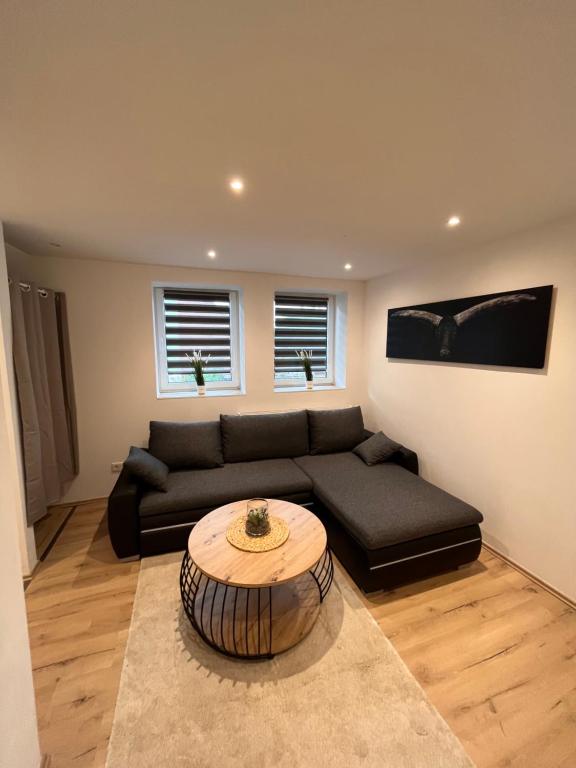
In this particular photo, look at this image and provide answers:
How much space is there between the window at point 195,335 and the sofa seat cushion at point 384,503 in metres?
Answer: 1.52

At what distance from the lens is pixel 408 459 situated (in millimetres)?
3020

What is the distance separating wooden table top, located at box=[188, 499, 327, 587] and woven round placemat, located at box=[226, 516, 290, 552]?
22 millimetres

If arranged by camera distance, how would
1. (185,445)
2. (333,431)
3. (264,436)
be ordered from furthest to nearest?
(333,431)
(264,436)
(185,445)

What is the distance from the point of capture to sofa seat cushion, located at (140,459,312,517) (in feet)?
7.75

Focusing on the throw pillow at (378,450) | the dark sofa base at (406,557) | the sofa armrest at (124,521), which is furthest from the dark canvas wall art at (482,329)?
the sofa armrest at (124,521)

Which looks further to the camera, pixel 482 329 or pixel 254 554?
pixel 482 329

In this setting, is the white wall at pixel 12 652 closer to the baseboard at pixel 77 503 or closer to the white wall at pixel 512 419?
the baseboard at pixel 77 503

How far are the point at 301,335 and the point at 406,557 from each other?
8.73 ft

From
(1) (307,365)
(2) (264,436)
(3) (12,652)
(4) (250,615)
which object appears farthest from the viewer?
(1) (307,365)

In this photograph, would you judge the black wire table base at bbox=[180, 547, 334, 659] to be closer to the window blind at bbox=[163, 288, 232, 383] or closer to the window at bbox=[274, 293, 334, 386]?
the window blind at bbox=[163, 288, 232, 383]

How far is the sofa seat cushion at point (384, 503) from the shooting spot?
6.69 feet

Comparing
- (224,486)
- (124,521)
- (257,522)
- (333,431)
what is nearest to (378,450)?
(333,431)

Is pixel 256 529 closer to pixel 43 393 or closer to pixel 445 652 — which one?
pixel 445 652

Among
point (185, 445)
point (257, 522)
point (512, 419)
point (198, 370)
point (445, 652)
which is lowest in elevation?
point (445, 652)
